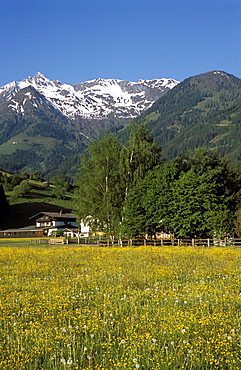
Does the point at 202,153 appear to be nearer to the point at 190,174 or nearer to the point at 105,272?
the point at 190,174

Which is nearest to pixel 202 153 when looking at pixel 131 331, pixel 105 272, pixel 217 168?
pixel 217 168

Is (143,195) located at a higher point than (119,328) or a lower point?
higher

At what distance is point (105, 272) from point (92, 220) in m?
47.3

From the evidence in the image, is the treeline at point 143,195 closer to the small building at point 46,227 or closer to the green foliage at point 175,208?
the green foliage at point 175,208

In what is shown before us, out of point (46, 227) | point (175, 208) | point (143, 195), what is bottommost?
point (46, 227)

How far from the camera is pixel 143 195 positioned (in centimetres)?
6538

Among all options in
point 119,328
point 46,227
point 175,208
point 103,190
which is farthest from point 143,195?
point 46,227

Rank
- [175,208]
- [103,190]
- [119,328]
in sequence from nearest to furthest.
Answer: [119,328], [175,208], [103,190]

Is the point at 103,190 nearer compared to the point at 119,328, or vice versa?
the point at 119,328

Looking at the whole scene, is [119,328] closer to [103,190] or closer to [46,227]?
[103,190]

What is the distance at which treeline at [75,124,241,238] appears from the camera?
63094 mm

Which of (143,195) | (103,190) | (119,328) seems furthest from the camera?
(103,190)

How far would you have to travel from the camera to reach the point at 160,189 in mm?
65375

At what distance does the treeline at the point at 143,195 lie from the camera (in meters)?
63.1
